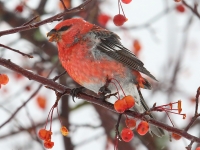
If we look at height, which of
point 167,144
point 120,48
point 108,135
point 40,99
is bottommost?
point 167,144

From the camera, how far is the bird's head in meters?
3.68

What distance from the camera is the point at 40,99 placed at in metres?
5.52

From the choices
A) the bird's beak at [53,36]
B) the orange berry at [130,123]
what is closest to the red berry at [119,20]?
the bird's beak at [53,36]

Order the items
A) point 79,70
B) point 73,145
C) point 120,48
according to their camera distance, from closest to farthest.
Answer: point 79,70 → point 120,48 → point 73,145

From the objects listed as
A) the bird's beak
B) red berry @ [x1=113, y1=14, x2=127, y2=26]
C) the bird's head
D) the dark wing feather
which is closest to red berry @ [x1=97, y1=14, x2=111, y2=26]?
the dark wing feather

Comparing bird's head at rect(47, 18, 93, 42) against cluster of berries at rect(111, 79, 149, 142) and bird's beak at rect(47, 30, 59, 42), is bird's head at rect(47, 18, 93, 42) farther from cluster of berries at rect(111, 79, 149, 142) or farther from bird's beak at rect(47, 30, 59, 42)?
cluster of berries at rect(111, 79, 149, 142)

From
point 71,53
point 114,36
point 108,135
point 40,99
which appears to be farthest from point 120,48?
point 40,99

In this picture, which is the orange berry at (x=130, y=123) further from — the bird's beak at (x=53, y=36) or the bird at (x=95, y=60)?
the bird's beak at (x=53, y=36)

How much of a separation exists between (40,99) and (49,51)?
0.65 meters

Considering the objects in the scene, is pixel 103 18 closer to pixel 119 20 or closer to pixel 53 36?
pixel 53 36

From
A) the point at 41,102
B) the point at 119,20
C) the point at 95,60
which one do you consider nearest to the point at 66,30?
the point at 95,60

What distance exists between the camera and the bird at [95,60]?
3.61 meters

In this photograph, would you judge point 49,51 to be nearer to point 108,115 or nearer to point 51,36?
point 108,115

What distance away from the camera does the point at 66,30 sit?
12.3 ft
